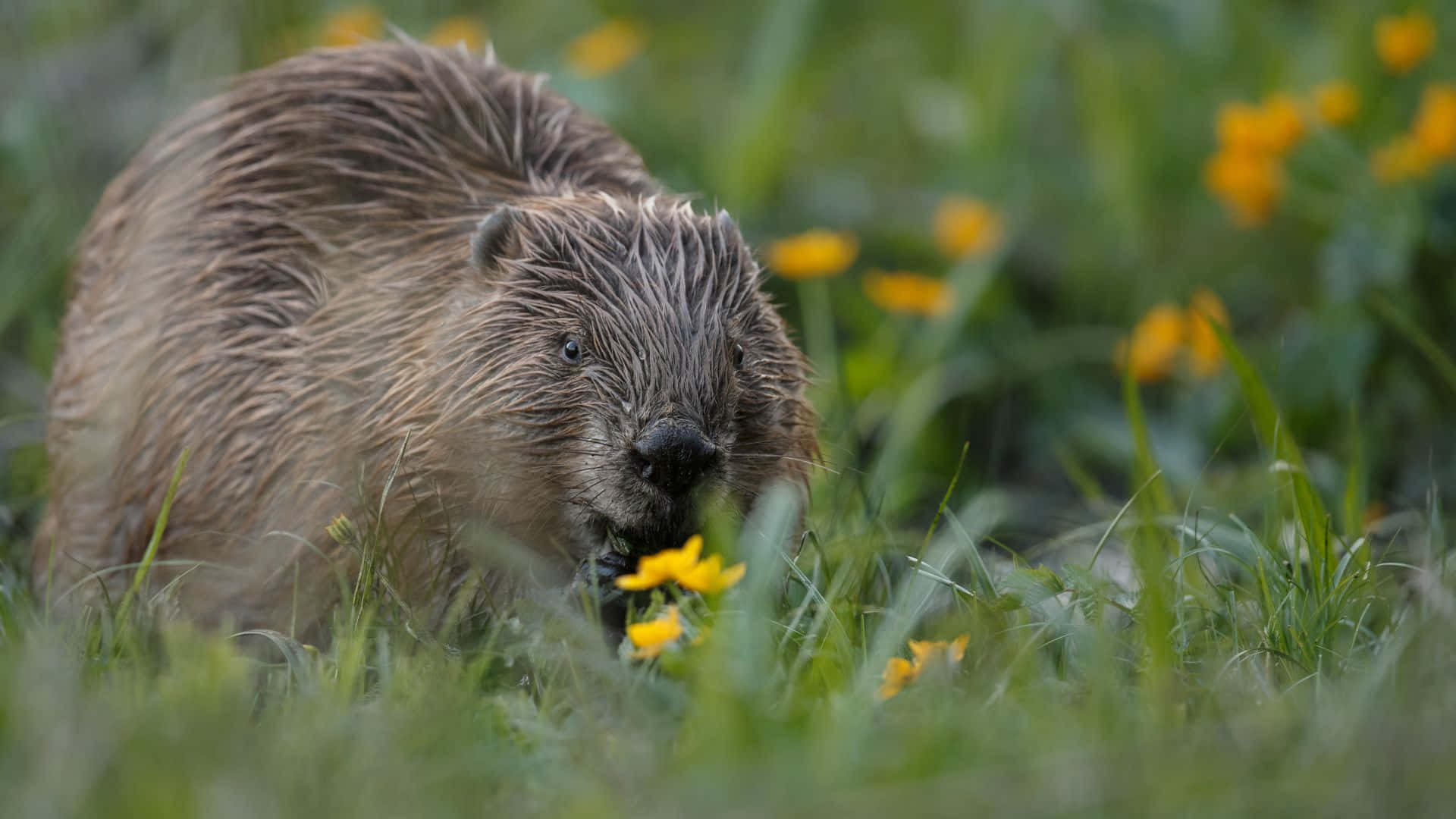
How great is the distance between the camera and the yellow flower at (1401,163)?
14.0ft

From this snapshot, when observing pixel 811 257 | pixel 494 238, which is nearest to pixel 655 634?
pixel 494 238

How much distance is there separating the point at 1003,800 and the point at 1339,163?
138 inches

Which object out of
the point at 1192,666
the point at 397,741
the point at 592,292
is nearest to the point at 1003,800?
the point at 397,741

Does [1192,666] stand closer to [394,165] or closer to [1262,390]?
[1262,390]

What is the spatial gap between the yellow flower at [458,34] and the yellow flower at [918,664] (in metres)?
3.39

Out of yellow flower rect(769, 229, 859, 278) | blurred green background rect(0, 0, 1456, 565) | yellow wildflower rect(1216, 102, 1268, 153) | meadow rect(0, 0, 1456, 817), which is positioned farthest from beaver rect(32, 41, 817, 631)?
yellow wildflower rect(1216, 102, 1268, 153)

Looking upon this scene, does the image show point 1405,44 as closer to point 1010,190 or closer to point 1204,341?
point 1204,341

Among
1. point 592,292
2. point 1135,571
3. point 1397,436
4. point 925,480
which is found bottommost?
point 925,480

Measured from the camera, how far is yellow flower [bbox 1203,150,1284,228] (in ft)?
14.9

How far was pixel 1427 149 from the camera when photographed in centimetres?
426

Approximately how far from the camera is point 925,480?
15.6 feet

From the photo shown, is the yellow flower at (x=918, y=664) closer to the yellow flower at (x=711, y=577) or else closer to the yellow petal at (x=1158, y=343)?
the yellow flower at (x=711, y=577)

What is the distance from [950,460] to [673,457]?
250 cm

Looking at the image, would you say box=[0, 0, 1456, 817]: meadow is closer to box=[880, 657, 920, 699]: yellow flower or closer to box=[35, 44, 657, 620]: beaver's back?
box=[880, 657, 920, 699]: yellow flower
